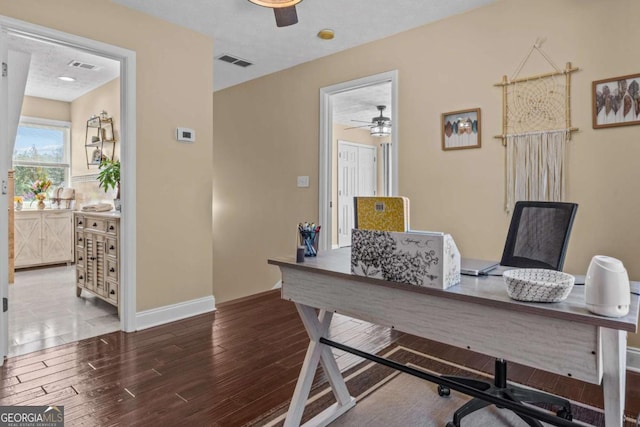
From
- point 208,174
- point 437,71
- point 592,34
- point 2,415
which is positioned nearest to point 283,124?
point 208,174

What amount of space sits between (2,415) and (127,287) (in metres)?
1.25

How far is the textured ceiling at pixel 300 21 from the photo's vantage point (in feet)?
9.55

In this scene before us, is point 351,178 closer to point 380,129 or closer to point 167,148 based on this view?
point 380,129

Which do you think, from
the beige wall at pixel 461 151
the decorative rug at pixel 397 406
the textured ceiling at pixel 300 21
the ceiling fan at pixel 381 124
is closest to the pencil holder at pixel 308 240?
the decorative rug at pixel 397 406

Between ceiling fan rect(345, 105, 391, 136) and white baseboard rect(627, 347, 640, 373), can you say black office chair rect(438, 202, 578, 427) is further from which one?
ceiling fan rect(345, 105, 391, 136)

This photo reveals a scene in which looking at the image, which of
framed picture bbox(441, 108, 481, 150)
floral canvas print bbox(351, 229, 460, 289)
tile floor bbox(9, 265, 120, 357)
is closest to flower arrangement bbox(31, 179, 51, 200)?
tile floor bbox(9, 265, 120, 357)

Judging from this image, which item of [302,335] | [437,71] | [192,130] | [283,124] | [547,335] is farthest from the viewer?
[283,124]

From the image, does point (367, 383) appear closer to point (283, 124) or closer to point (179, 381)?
point (179, 381)

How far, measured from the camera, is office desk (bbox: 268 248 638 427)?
959mm

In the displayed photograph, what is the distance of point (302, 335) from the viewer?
9.55 feet

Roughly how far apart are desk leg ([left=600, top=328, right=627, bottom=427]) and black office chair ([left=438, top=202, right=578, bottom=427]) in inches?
31.5

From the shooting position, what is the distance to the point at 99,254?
3.47 m

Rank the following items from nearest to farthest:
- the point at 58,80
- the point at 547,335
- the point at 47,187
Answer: the point at 547,335
the point at 58,80
the point at 47,187

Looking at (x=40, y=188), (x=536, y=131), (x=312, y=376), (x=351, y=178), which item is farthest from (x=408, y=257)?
(x=40, y=188)
